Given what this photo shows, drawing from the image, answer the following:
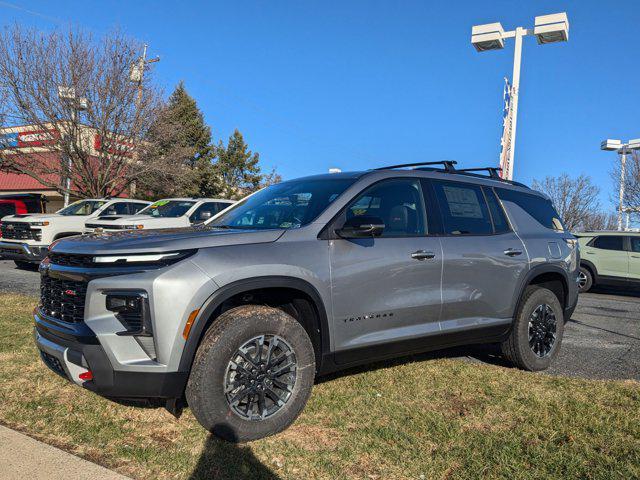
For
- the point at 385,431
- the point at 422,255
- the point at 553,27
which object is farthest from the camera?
the point at 553,27

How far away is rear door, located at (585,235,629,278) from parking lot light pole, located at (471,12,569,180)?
3.89 meters

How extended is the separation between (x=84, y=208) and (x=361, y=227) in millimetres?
11733

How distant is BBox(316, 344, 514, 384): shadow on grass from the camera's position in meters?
4.89

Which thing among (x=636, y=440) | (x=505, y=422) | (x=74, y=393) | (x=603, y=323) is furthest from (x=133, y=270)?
(x=603, y=323)

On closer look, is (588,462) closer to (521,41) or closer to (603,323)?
(603,323)

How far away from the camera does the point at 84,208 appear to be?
13617mm

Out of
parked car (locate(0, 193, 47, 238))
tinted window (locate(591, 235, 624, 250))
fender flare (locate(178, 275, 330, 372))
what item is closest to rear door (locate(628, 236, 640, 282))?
tinted window (locate(591, 235, 624, 250))

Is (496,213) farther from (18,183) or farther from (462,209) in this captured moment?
(18,183)

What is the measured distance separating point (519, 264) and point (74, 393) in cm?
394

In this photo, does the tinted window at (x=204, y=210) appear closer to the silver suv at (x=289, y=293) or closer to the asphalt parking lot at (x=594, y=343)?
the asphalt parking lot at (x=594, y=343)

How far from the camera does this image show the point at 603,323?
840 centimetres

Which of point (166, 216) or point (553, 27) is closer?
point (166, 216)

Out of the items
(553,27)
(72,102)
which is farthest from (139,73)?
(553,27)

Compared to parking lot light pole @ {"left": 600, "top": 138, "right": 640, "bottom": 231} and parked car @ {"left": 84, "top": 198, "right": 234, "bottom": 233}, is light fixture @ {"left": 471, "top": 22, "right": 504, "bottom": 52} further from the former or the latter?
parking lot light pole @ {"left": 600, "top": 138, "right": 640, "bottom": 231}
